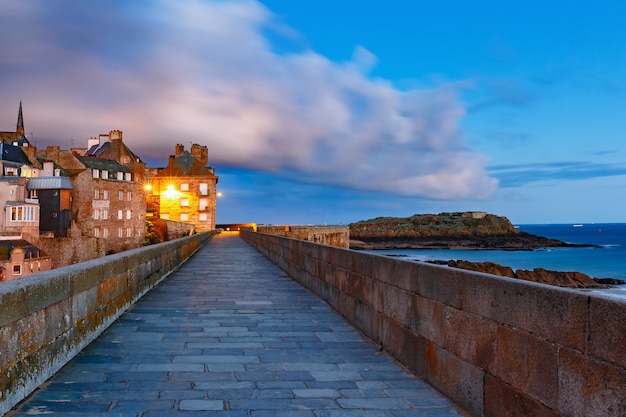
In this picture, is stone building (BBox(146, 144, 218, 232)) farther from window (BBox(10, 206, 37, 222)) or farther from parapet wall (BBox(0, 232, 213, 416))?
parapet wall (BBox(0, 232, 213, 416))

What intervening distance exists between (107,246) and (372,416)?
7040 centimetres

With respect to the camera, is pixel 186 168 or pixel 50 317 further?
pixel 186 168

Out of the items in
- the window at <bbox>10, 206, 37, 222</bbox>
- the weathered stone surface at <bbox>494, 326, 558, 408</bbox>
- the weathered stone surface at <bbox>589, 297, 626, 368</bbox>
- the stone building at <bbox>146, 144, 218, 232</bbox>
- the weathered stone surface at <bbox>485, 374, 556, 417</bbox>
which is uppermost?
the stone building at <bbox>146, 144, 218, 232</bbox>

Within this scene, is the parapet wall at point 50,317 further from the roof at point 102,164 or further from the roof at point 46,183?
the roof at point 102,164

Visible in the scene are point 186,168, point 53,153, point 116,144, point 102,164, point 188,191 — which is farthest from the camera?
point 116,144

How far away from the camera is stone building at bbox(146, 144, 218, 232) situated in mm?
64500

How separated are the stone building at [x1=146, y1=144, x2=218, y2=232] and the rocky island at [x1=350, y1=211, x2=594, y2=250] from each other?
4734 centimetres

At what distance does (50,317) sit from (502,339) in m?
3.72

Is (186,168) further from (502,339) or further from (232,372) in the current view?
(502,339)

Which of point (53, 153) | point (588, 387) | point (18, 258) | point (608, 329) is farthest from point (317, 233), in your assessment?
point (608, 329)

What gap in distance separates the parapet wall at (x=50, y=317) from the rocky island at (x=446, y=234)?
329 ft

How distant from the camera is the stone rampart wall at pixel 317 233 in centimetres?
5868

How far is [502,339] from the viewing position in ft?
11.6

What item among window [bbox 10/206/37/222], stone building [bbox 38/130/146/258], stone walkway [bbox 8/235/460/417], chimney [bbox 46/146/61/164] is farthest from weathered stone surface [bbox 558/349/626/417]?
chimney [bbox 46/146/61/164]
